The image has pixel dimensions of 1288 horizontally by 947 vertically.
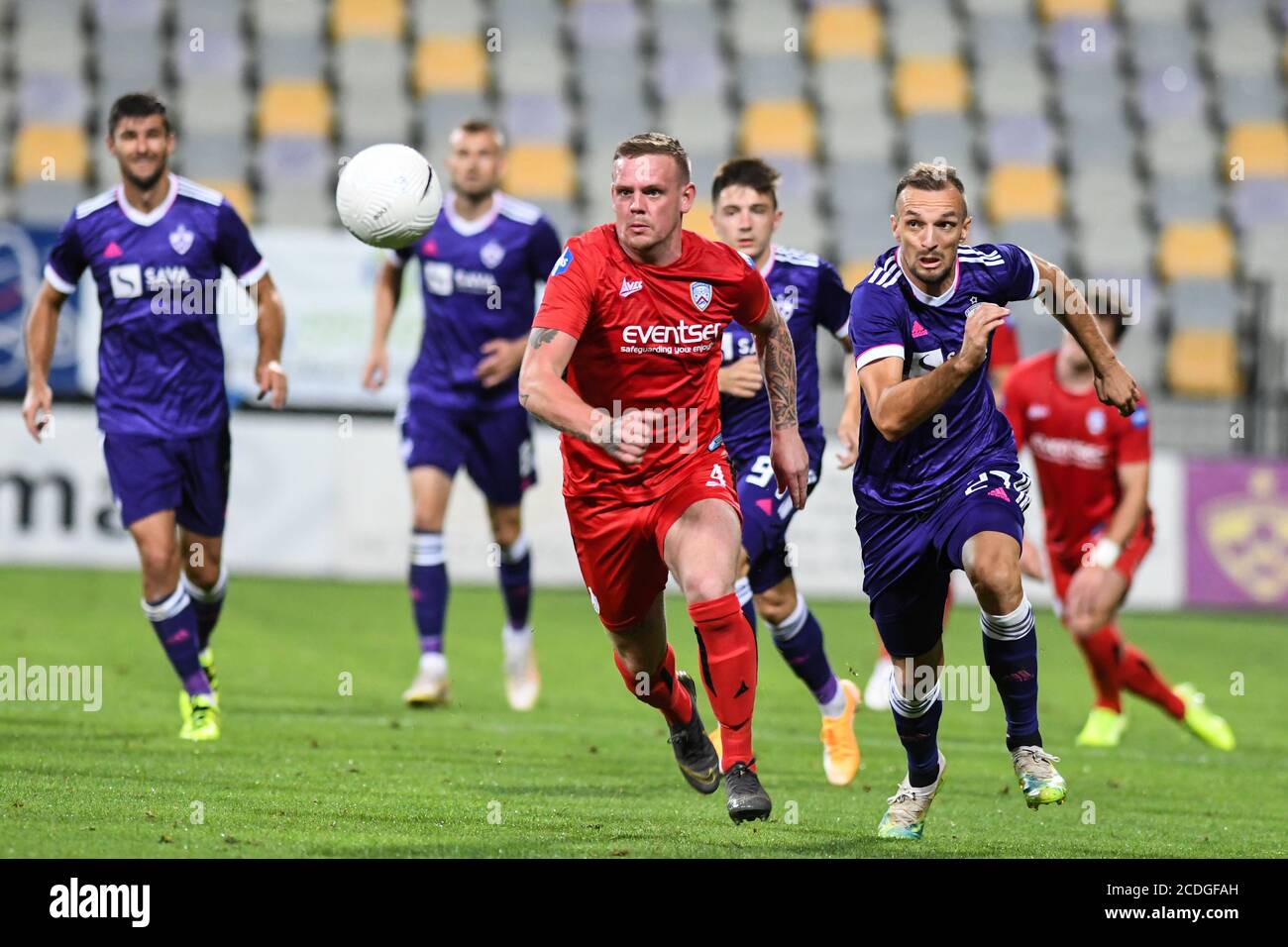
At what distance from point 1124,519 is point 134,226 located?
566 centimetres

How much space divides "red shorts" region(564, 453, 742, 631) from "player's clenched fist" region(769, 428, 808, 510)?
0.69 ft

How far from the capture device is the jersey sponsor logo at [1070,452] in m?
11.2

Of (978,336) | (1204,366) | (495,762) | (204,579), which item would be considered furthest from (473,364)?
(1204,366)

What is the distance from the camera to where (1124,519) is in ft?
35.8

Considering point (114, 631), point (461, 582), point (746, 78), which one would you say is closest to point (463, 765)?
point (114, 631)

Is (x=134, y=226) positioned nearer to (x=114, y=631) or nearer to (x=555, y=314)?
(x=555, y=314)

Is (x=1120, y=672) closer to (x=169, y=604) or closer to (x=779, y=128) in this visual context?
(x=169, y=604)

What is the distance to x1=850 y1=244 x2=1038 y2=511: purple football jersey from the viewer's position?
686 cm

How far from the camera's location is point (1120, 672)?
36.0 feet

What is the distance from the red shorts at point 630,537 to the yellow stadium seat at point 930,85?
18.2 m

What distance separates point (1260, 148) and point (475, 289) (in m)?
16.2

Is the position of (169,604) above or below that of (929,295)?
below

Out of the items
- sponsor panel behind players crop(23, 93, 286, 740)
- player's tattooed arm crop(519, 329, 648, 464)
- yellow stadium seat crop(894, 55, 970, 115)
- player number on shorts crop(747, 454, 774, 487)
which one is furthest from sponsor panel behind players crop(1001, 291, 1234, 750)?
yellow stadium seat crop(894, 55, 970, 115)

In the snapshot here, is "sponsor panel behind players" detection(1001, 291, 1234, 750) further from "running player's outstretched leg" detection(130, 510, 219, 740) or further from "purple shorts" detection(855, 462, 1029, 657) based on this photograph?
"running player's outstretched leg" detection(130, 510, 219, 740)
